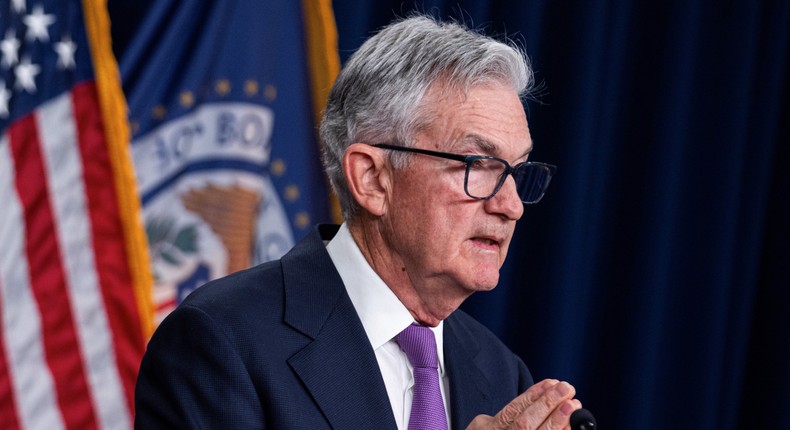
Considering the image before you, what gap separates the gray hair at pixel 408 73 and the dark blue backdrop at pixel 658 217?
1.43 m

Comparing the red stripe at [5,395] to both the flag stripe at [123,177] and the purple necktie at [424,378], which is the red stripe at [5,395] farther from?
the purple necktie at [424,378]

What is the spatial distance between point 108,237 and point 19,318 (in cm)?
29

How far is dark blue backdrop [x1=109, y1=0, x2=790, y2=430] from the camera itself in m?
3.12

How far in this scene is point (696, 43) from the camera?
10.7ft

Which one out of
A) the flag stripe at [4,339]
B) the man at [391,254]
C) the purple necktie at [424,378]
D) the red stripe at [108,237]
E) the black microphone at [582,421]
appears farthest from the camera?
the red stripe at [108,237]

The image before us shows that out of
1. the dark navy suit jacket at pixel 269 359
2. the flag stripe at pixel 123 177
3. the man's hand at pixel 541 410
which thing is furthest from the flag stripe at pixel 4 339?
the man's hand at pixel 541 410

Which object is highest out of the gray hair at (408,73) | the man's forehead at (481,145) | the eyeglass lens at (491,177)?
the gray hair at (408,73)

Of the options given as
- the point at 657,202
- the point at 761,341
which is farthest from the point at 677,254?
the point at 761,341

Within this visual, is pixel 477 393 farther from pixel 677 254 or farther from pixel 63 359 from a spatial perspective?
pixel 677 254

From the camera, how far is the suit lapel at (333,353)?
1.54 meters

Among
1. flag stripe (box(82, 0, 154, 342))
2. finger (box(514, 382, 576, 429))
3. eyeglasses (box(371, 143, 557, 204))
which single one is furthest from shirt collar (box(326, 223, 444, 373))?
flag stripe (box(82, 0, 154, 342))

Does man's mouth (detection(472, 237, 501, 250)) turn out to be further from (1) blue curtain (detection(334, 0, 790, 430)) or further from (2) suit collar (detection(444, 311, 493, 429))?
(1) blue curtain (detection(334, 0, 790, 430))

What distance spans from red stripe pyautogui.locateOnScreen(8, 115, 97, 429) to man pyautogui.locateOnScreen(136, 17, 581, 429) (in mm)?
1007

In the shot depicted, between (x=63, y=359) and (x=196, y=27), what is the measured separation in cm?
94
